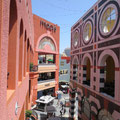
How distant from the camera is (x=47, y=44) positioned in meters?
A: 25.2

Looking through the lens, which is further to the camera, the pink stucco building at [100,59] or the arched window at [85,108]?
the arched window at [85,108]

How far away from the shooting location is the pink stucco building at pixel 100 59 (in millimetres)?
7824

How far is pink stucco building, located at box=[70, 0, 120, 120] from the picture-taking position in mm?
7824

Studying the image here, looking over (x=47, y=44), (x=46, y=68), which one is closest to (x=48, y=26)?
(x=47, y=44)

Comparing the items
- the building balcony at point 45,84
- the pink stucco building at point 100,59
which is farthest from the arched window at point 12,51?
the building balcony at point 45,84

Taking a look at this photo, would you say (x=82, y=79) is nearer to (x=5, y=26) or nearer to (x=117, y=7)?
(x=117, y=7)

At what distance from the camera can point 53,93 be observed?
2731 centimetres

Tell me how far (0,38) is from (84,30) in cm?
1177

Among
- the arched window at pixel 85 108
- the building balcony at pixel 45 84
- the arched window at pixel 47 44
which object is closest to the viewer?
the arched window at pixel 85 108

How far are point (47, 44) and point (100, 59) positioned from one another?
55.3 ft

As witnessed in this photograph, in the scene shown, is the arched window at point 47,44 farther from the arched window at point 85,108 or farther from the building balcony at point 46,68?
the arched window at point 85,108

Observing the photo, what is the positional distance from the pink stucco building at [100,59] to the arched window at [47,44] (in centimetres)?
1098

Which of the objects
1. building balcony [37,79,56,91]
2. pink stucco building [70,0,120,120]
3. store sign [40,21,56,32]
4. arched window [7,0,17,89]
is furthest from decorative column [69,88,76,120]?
store sign [40,21,56,32]

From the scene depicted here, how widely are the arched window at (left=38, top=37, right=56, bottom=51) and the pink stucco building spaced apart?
11.0m
